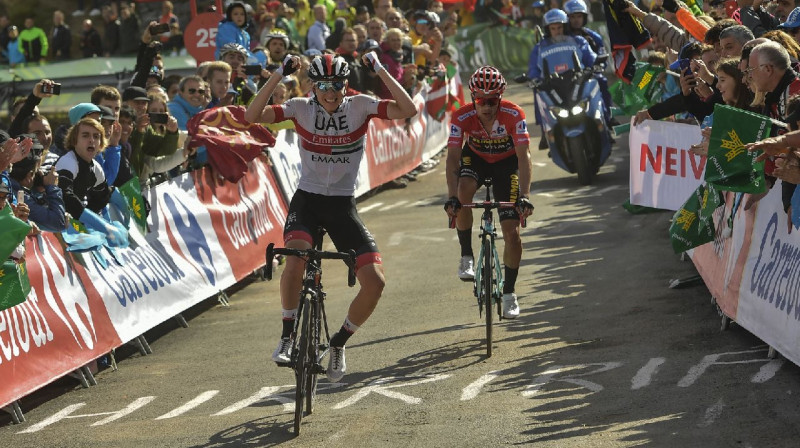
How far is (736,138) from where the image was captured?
32.0 ft

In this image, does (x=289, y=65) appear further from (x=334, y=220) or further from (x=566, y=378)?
Answer: (x=566, y=378)

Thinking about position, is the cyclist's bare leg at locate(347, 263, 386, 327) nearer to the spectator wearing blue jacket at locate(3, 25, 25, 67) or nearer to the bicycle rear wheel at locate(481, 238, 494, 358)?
the bicycle rear wheel at locate(481, 238, 494, 358)

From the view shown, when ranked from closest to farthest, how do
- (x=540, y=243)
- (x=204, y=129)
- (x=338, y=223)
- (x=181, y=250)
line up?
(x=338, y=223) → (x=181, y=250) → (x=204, y=129) → (x=540, y=243)

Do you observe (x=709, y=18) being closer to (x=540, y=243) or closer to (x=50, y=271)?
(x=540, y=243)

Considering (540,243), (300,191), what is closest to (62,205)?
(300,191)

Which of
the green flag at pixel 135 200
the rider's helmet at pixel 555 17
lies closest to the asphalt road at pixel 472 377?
the green flag at pixel 135 200

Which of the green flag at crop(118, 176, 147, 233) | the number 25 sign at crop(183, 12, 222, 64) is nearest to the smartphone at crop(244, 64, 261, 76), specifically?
the number 25 sign at crop(183, 12, 222, 64)

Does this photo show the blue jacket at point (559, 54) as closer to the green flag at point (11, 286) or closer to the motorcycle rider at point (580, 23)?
the motorcycle rider at point (580, 23)

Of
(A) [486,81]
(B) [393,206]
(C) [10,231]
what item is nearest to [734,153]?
(A) [486,81]

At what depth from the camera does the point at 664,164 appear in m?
16.3

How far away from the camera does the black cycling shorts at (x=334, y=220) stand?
10352 mm

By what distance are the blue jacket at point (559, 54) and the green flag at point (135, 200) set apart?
9.96 metres

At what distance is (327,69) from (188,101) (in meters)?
5.97

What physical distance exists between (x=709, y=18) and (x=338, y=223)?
250 inches
